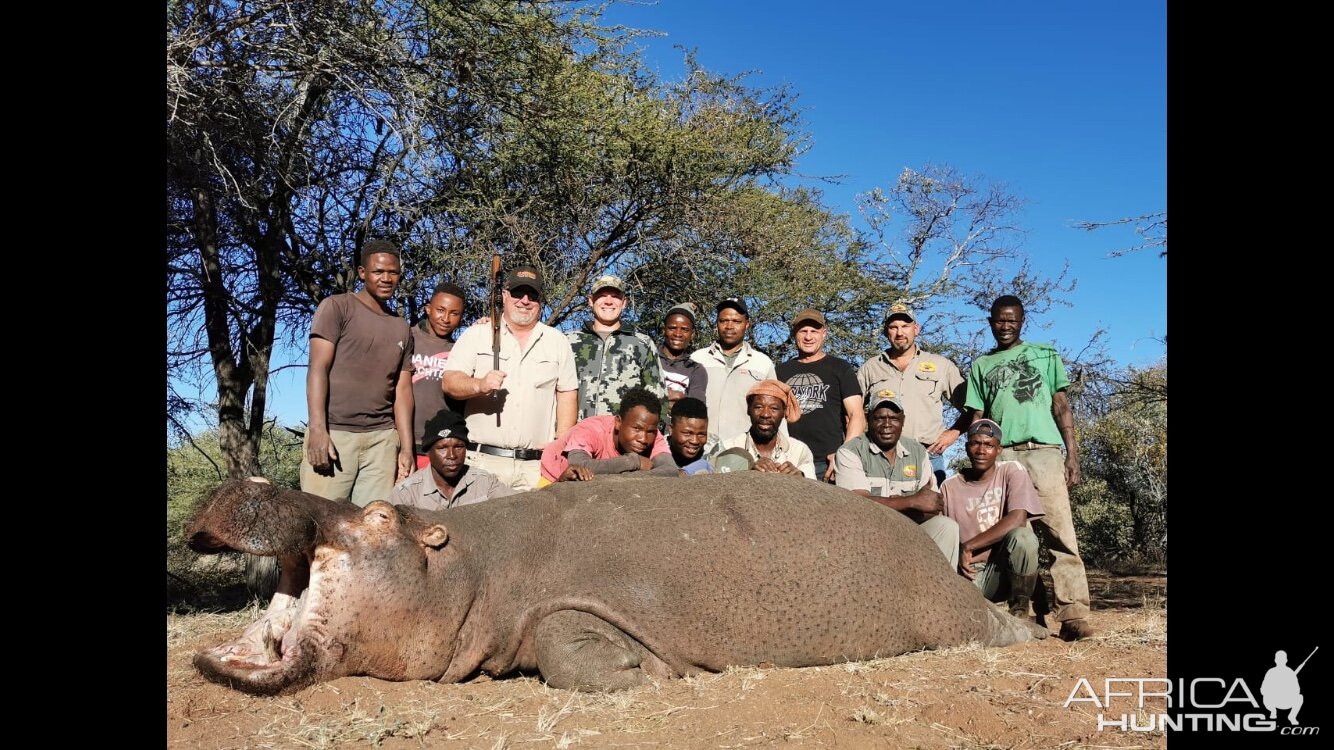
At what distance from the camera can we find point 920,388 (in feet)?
26.7

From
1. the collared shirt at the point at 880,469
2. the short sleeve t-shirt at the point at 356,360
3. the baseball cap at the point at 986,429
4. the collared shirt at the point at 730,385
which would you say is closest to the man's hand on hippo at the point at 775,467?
the collared shirt at the point at 880,469

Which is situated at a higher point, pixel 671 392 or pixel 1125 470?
pixel 671 392

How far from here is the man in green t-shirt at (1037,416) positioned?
7137 mm

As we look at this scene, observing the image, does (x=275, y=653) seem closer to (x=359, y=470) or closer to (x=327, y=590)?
(x=327, y=590)

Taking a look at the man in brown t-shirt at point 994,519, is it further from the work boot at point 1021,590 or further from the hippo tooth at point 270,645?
the hippo tooth at point 270,645

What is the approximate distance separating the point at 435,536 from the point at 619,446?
197 centimetres

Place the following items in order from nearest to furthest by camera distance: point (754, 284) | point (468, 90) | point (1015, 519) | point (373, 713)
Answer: point (373, 713), point (1015, 519), point (468, 90), point (754, 284)

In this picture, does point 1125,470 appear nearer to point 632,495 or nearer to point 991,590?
point 991,590

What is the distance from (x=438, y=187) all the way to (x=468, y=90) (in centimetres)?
155

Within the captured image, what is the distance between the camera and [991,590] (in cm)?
690

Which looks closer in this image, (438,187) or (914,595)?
(914,595)

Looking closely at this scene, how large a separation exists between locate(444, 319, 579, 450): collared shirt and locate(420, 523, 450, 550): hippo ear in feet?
7.04

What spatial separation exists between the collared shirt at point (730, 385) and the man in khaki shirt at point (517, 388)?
3.93 ft

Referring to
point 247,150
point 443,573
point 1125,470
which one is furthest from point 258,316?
point 1125,470
